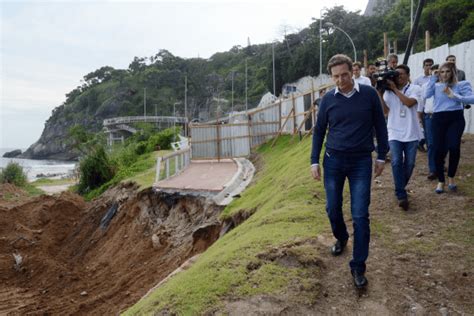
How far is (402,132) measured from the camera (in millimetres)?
5801

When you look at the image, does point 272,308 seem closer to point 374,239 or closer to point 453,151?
point 374,239

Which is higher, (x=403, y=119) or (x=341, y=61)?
(x=341, y=61)

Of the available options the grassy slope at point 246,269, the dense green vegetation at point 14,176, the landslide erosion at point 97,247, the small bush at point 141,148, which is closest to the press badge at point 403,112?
the grassy slope at point 246,269

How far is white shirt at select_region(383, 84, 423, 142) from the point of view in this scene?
5.79 m

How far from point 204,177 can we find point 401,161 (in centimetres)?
1047

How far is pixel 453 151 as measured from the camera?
19.8ft

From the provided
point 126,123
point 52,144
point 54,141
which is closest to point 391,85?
point 126,123

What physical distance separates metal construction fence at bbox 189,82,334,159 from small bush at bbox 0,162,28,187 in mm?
19427

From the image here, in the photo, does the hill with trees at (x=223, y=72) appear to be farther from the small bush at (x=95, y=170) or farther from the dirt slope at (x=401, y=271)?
the dirt slope at (x=401, y=271)

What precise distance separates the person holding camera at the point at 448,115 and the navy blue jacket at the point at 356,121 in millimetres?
2226

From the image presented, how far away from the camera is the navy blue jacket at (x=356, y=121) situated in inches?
164

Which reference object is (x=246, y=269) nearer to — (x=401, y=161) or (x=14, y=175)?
(x=401, y=161)

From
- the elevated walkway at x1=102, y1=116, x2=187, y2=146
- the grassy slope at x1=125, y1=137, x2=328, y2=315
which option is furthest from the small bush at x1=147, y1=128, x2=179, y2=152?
the elevated walkway at x1=102, y1=116, x2=187, y2=146

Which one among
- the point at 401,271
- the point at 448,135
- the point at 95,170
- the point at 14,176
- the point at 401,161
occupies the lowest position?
the point at 14,176
